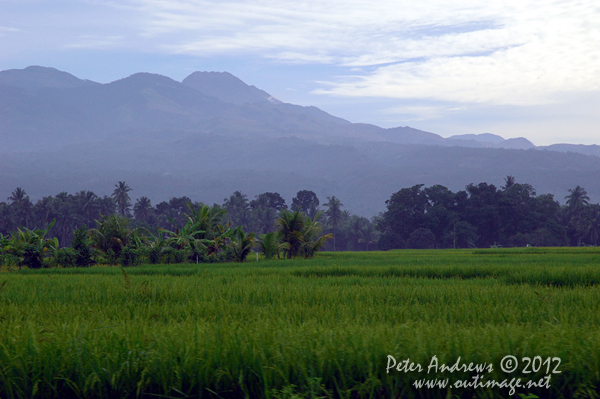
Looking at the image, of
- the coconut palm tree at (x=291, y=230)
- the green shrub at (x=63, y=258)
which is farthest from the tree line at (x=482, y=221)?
the green shrub at (x=63, y=258)

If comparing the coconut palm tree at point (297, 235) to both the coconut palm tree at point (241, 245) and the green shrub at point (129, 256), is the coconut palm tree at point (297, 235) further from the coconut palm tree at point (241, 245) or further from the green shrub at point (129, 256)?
the green shrub at point (129, 256)

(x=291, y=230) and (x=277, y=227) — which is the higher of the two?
(x=277, y=227)

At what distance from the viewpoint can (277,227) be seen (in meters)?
22.9

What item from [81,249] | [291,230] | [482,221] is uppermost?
[291,230]

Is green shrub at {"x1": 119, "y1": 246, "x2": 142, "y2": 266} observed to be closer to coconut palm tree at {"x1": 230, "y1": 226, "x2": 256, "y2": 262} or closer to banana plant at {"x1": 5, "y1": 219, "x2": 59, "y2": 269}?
banana plant at {"x1": 5, "y1": 219, "x2": 59, "y2": 269}

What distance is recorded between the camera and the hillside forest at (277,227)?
58.9 ft

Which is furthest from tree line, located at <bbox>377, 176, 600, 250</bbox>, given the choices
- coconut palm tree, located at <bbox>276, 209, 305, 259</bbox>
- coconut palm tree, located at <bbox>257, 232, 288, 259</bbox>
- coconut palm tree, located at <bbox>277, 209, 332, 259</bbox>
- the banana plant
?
the banana plant

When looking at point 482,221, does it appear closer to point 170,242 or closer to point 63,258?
point 170,242

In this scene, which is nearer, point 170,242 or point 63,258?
point 63,258

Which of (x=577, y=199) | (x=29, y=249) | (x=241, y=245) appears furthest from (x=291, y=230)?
(x=577, y=199)

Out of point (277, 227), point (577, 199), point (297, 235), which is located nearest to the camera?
point (297, 235)

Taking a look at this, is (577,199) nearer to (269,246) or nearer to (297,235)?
(297,235)

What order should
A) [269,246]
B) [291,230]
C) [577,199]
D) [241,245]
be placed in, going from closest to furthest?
[241,245]
[269,246]
[291,230]
[577,199]

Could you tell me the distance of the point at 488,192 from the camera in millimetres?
62500
